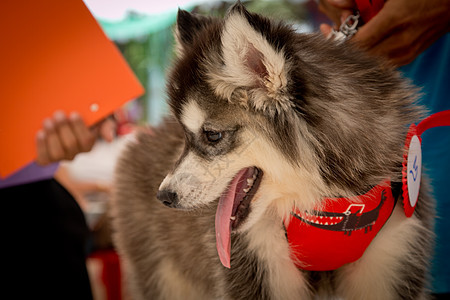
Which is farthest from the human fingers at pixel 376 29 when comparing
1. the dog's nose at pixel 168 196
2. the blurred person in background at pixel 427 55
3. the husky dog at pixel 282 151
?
the dog's nose at pixel 168 196

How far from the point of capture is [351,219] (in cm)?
94

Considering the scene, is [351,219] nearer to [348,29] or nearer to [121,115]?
[348,29]

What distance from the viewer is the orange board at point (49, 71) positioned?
112cm

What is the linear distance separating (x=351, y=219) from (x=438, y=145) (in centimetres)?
51

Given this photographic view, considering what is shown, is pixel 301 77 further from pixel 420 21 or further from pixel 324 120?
pixel 420 21

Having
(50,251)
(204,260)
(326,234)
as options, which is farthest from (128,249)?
(326,234)

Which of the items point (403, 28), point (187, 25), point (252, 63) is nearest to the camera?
point (252, 63)

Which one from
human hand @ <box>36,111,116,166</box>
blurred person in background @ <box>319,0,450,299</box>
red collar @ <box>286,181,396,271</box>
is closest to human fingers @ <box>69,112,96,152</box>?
human hand @ <box>36,111,116,166</box>

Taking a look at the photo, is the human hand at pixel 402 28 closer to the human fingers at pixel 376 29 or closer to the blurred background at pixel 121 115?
the human fingers at pixel 376 29

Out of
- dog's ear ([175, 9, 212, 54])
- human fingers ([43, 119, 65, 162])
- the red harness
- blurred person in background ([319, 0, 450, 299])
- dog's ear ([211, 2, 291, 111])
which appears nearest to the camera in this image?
dog's ear ([211, 2, 291, 111])

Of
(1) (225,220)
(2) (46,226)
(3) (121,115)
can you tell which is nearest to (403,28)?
(1) (225,220)

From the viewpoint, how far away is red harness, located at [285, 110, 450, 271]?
921 millimetres

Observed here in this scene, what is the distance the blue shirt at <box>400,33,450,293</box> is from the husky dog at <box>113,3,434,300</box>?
0.23 metres

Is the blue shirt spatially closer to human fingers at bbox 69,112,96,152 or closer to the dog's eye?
the dog's eye
